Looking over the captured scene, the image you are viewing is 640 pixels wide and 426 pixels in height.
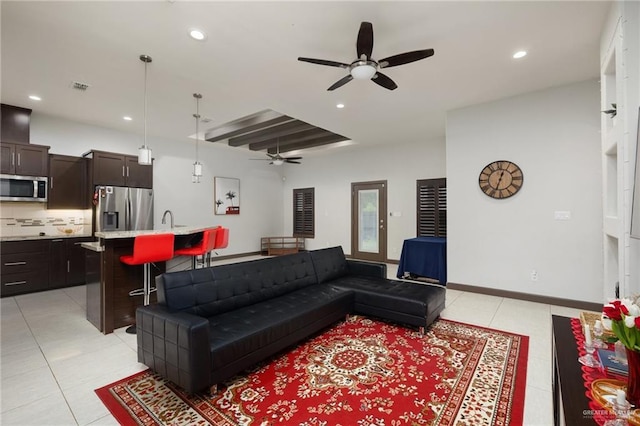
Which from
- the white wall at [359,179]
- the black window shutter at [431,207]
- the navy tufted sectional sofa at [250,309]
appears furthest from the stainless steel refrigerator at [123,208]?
the black window shutter at [431,207]

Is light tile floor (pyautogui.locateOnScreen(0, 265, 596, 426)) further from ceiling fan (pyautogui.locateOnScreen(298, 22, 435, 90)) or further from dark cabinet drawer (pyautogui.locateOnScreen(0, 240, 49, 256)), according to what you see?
ceiling fan (pyautogui.locateOnScreen(298, 22, 435, 90))

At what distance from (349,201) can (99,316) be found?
6153mm

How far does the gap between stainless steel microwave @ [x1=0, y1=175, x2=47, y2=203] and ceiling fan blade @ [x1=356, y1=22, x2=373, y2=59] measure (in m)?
5.67

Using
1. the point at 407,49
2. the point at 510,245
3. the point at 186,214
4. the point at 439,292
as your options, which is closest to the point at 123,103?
the point at 186,214

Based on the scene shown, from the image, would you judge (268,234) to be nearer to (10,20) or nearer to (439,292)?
(439,292)

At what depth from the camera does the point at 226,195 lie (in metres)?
7.92

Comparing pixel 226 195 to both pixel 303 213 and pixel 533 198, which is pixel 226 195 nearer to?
pixel 303 213

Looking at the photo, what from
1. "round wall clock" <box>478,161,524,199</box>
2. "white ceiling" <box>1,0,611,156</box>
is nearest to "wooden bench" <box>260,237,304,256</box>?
"white ceiling" <box>1,0,611,156</box>

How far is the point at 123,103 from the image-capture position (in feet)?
14.9

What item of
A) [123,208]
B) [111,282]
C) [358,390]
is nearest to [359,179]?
[123,208]

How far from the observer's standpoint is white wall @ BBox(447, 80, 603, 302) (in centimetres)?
381

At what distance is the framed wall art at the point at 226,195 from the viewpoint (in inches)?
303

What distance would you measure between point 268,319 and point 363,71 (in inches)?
97.9

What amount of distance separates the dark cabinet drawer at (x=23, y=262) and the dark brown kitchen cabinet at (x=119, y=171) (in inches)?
58.8
